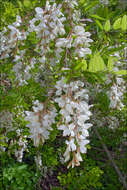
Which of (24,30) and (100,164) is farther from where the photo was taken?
(100,164)

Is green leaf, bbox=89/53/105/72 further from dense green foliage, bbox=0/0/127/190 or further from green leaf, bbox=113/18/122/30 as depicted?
green leaf, bbox=113/18/122/30

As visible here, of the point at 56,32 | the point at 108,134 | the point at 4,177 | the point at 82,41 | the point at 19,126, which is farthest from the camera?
the point at 108,134

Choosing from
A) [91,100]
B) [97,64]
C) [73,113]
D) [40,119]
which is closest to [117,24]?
[97,64]

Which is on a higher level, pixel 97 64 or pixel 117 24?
pixel 117 24

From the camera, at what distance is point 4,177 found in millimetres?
3633

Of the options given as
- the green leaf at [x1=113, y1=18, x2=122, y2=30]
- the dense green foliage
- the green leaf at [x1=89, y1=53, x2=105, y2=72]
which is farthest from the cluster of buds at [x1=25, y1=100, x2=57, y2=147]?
the green leaf at [x1=113, y1=18, x2=122, y2=30]

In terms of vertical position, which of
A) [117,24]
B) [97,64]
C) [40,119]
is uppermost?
[117,24]

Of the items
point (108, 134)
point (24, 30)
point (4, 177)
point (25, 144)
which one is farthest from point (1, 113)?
point (108, 134)

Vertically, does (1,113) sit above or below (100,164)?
above

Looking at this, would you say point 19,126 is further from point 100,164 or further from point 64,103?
point 100,164

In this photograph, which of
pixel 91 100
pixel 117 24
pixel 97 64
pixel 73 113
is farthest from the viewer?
pixel 91 100

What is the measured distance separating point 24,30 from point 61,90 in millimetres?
862

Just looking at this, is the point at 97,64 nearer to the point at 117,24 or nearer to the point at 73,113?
the point at 73,113

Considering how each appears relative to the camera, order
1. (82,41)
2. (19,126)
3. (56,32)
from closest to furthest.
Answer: (82,41)
(56,32)
(19,126)
